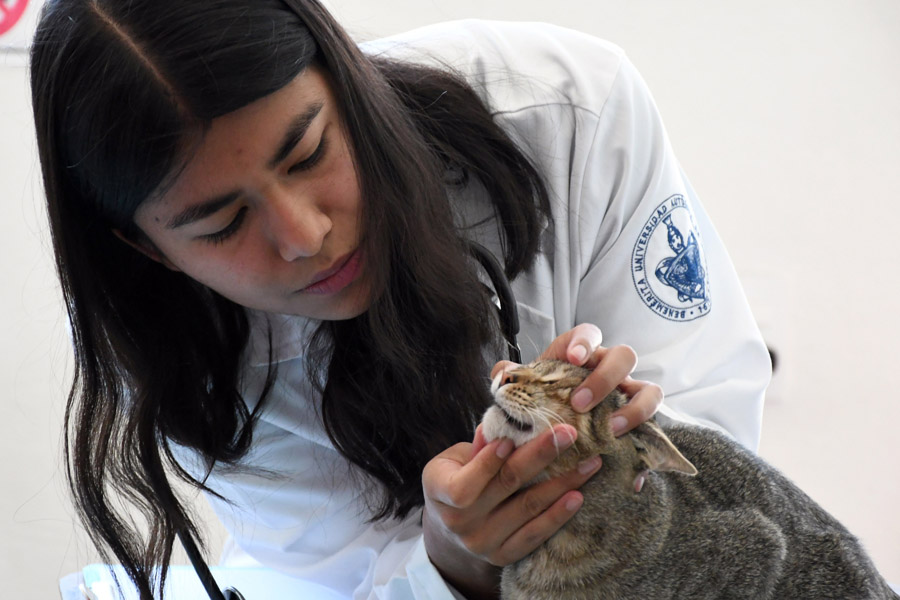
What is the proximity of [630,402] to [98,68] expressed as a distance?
59cm

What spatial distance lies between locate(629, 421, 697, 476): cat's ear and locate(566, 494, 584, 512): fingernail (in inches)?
2.7

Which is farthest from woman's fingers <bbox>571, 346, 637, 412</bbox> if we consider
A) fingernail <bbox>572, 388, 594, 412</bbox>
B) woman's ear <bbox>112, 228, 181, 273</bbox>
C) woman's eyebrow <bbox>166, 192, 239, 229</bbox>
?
woman's ear <bbox>112, 228, 181, 273</bbox>

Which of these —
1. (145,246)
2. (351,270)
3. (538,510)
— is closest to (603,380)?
(538,510)

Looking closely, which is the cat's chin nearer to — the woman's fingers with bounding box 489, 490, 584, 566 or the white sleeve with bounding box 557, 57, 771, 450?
the woman's fingers with bounding box 489, 490, 584, 566

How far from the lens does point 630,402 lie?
77cm

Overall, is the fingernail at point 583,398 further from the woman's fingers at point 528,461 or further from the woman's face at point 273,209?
the woman's face at point 273,209

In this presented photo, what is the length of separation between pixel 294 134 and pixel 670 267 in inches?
20.0

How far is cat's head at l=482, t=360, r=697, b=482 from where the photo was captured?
759 mm

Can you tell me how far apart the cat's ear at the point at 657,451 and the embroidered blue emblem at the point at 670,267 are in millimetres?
308

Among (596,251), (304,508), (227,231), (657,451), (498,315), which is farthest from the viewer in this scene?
(304,508)

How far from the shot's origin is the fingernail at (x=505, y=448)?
2.52 feet

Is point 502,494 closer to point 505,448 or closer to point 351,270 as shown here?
point 505,448

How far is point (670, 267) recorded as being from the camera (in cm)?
104

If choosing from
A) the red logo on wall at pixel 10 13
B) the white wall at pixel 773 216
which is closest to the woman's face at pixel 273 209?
the white wall at pixel 773 216
